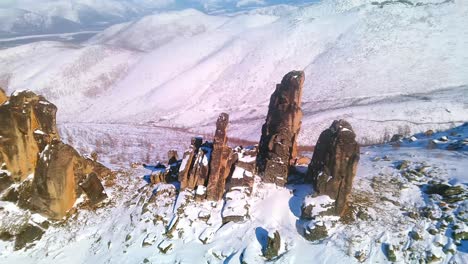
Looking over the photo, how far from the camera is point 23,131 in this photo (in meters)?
27.5

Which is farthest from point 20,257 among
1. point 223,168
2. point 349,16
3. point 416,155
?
point 349,16

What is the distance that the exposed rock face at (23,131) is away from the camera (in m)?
27.3

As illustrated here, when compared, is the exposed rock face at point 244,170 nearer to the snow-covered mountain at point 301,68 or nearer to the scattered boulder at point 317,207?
the scattered boulder at point 317,207

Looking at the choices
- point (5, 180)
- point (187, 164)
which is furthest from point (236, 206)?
point (5, 180)

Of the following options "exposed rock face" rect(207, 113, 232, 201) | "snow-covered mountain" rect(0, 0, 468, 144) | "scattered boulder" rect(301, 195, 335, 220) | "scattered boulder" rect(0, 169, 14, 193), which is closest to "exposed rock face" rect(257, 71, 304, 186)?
"exposed rock face" rect(207, 113, 232, 201)

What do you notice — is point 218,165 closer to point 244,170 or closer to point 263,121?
point 244,170

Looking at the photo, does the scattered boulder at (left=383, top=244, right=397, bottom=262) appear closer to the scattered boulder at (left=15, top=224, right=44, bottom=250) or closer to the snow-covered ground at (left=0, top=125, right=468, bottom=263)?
the snow-covered ground at (left=0, top=125, right=468, bottom=263)

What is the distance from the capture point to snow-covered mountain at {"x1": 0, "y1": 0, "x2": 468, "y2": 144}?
2591 inches

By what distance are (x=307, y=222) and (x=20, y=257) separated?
20862mm

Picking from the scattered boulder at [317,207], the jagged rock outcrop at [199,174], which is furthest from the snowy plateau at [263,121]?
the jagged rock outcrop at [199,174]

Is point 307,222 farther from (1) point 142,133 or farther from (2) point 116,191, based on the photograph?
(1) point 142,133

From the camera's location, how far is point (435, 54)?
286ft

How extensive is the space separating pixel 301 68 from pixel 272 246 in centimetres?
8266

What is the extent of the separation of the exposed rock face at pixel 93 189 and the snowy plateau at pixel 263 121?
78cm
